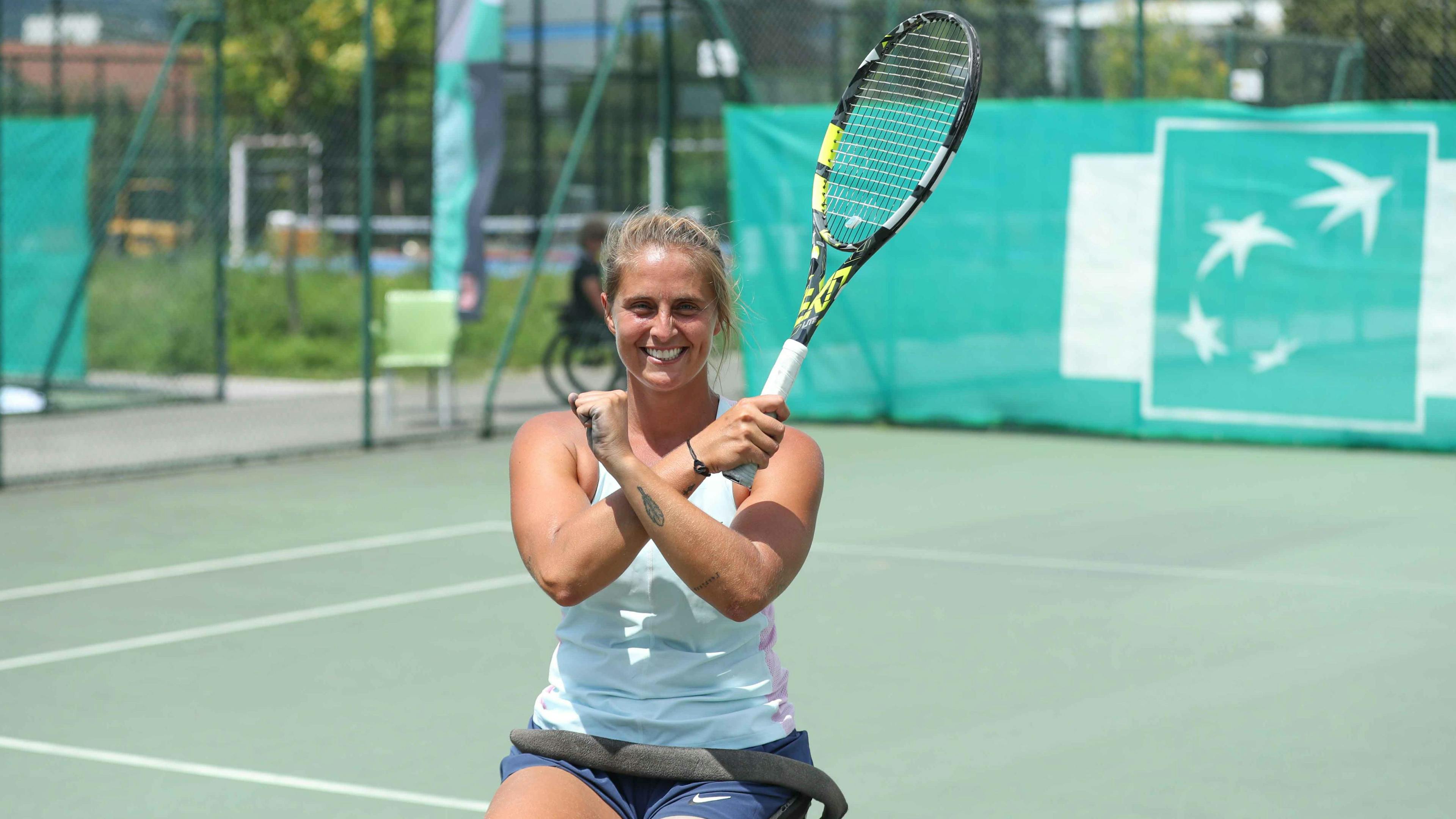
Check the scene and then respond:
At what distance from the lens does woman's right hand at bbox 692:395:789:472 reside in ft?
8.62

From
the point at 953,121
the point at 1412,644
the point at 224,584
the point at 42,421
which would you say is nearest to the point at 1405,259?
the point at 1412,644

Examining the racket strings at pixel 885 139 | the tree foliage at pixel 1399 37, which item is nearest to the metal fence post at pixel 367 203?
the racket strings at pixel 885 139

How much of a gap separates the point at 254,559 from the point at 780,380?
5.21 meters

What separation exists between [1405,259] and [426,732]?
7811 mm

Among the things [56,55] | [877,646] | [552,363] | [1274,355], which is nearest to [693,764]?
[877,646]

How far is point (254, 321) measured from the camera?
17.0 metres

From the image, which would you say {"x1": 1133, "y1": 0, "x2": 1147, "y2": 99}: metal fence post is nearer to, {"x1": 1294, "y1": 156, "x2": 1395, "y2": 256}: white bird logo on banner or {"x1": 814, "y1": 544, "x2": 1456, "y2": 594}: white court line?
{"x1": 1294, "y1": 156, "x2": 1395, "y2": 256}: white bird logo on banner

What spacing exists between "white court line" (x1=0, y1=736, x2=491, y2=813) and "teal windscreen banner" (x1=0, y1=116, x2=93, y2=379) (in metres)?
9.16

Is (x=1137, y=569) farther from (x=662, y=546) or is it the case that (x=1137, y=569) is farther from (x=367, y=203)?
(x=367, y=203)

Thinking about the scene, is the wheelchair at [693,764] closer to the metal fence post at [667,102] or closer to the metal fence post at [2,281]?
the metal fence post at [667,102]

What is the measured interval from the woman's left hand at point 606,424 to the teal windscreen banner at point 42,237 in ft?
37.8

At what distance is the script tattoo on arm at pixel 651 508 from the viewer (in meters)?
2.63

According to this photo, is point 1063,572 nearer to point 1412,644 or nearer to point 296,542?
point 1412,644

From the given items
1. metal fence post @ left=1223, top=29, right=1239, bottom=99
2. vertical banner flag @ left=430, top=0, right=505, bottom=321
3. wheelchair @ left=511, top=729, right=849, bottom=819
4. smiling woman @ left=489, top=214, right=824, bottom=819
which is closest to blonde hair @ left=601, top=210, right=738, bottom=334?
smiling woman @ left=489, top=214, right=824, bottom=819
